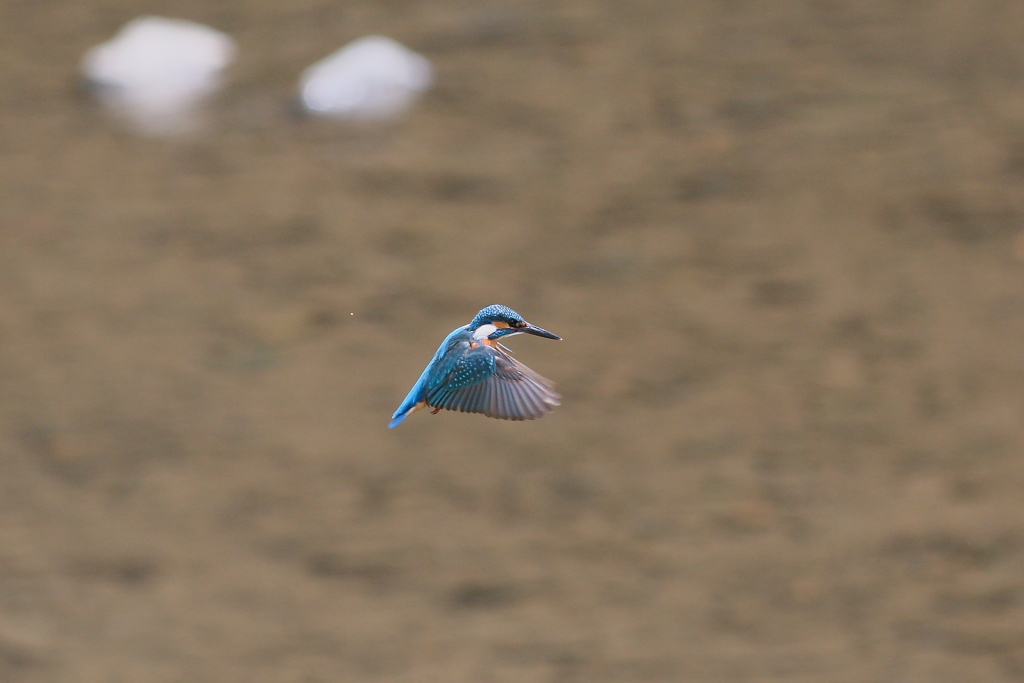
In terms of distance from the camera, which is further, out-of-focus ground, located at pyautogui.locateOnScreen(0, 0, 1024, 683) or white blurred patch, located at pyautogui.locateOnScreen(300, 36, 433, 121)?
white blurred patch, located at pyautogui.locateOnScreen(300, 36, 433, 121)

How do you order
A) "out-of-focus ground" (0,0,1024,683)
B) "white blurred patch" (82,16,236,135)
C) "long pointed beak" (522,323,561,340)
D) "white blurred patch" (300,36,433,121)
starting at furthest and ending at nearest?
"white blurred patch" (82,16,236,135)
"white blurred patch" (300,36,433,121)
"out-of-focus ground" (0,0,1024,683)
"long pointed beak" (522,323,561,340)

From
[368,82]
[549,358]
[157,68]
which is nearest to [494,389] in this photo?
[549,358]

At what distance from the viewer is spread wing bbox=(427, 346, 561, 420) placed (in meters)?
0.95

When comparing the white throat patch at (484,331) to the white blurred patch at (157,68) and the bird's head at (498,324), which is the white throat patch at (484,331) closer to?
the bird's head at (498,324)

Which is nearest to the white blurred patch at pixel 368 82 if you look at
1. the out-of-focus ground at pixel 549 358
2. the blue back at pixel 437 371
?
the out-of-focus ground at pixel 549 358

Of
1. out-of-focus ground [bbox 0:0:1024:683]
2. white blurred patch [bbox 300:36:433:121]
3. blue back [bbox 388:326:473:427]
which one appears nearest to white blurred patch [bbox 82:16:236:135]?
out-of-focus ground [bbox 0:0:1024:683]

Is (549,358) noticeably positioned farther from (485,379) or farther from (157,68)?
(485,379)

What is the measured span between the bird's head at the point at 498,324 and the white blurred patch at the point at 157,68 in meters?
4.81

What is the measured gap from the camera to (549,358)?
422 cm

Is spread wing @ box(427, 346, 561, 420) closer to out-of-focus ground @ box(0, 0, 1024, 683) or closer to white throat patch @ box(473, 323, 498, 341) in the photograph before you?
white throat patch @ box(473, 323, 498, 341)

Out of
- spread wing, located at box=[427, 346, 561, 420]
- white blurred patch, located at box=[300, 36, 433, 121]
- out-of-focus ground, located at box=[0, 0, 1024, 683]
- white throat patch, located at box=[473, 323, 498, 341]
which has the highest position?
white blurred patch, located at box=[300, 36, 433, 121]

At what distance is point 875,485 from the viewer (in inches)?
152

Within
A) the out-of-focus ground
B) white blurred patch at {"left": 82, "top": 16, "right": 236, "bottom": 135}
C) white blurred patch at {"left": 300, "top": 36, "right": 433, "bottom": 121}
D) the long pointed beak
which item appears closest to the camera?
the long pointed beak

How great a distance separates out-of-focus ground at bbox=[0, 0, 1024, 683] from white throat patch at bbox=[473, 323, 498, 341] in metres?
2.43
